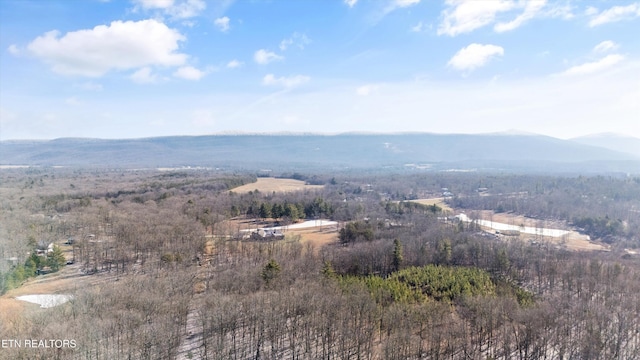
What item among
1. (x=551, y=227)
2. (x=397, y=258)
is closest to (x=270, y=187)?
(x=551, y=227)

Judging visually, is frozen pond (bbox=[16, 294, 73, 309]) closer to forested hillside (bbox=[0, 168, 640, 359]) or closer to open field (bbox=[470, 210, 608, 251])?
forested hillside (bbox=[0, 168, 640, 359])

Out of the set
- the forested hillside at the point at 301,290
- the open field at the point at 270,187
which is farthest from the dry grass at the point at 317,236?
the open field at the point at 270,187

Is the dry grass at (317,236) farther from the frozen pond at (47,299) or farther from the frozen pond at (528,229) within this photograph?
the frozen pond at (528,229)

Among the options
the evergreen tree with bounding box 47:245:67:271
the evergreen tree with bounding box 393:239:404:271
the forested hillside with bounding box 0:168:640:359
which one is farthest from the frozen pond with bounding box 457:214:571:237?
the evergreen tree with bounding box 47:245:67:271

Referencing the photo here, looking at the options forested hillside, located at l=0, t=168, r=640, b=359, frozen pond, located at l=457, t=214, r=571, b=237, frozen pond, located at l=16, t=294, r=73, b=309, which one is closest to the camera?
forested hillside, located at l=0, t=168, r=640, b=359

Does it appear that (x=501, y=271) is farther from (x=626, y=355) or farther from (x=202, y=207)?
(x=202, y=207)

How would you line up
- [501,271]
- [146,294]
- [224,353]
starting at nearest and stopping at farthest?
[224,353], [146,294], [501,271]

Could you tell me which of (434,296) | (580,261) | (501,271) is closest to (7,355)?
(434,296)

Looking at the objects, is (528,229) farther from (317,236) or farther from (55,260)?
(55,260)
